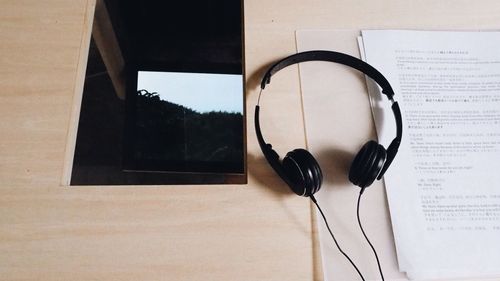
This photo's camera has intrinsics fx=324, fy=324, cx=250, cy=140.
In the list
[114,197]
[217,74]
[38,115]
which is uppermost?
[217,74]

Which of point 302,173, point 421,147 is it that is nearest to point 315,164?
point 302,173

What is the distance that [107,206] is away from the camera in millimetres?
459

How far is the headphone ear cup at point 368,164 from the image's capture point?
17.8 inches

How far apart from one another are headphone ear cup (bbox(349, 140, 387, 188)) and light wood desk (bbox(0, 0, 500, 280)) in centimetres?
9

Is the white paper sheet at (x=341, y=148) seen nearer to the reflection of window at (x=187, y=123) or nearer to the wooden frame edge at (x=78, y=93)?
the reflection of window at (x=187, y=123)

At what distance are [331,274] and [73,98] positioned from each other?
1.55ft

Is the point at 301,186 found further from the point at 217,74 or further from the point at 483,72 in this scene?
the point at 483,72

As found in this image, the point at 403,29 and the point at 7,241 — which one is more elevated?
the point at 403,29

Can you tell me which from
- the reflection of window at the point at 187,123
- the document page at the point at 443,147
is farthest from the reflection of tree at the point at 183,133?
the document page at the point at 443,147

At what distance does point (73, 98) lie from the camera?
52 cm

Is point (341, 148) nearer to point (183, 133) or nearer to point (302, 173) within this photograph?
point (302, 173)

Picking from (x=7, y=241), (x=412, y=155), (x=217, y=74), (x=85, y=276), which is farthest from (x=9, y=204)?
(x=412, y=155)

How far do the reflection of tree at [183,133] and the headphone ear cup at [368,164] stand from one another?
0.20 meters

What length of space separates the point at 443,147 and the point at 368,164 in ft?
0.54
